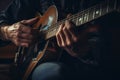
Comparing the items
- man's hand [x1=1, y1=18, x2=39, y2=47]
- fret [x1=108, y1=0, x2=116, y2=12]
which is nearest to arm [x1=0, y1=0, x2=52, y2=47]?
man's hand [x1=1, y1=18, x2=39, y2=47]

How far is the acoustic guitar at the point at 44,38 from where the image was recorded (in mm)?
1085

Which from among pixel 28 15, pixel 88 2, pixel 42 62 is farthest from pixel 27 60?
pixel 88 2

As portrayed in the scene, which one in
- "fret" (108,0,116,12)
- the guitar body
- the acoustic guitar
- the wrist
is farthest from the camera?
the wrist

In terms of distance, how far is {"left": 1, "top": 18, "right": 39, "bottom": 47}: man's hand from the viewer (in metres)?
1.28

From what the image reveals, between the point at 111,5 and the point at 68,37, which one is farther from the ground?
the point at 111,5

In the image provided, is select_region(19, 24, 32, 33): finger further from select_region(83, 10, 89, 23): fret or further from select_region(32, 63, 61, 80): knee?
select_region(83, 10, 89, 23): fret

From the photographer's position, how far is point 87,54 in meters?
1.20

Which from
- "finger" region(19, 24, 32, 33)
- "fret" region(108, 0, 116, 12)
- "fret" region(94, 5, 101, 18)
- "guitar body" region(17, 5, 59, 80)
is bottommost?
"guitar body" region(17, 5, 59, 80)

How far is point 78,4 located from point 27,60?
0.32 m

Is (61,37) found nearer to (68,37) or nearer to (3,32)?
(68,37)

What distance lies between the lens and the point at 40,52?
49.2 inches

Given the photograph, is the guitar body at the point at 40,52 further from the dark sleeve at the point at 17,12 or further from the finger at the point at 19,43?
the dark sleeve at the point at 17,12

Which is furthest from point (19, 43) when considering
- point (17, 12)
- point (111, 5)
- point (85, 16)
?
point (111, 5)

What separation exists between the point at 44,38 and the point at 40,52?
0.06 meters
